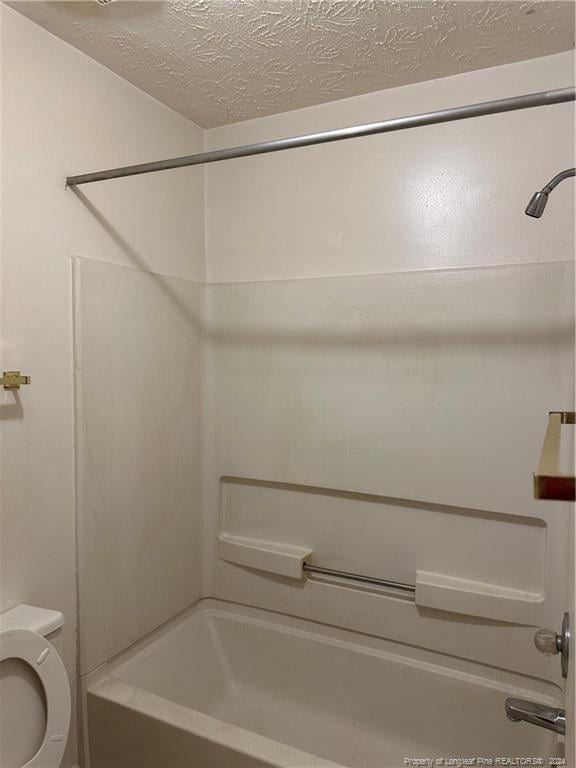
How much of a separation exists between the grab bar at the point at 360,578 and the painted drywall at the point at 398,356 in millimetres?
26

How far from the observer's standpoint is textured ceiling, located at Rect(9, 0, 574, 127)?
4.58 feet

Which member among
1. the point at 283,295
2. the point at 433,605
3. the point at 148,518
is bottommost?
the point at 433,605

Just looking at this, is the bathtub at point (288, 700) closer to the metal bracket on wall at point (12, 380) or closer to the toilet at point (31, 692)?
the toilet at point (31, 692)

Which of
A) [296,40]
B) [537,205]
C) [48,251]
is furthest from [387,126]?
[48,251]

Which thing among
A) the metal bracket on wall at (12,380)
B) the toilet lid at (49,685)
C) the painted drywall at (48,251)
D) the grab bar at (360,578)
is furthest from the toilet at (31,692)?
the grab bar at (360,578)

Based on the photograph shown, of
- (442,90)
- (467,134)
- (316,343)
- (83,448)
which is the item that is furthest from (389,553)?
(442,90)

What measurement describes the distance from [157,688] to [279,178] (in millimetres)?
1959

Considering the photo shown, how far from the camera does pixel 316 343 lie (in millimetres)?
2000

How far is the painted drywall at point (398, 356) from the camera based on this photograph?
1.68 meters

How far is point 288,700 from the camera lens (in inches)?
80.4

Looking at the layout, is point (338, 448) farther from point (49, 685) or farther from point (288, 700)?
point (49, 685)

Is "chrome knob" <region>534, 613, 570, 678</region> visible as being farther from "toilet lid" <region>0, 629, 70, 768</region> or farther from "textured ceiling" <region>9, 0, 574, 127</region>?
"textured ceiling" <region>9, 0, 574, 127</region>

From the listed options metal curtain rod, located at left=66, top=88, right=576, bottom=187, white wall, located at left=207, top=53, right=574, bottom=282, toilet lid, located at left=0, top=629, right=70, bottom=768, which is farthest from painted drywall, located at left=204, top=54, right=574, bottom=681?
toilet lid, located at left=0, top=629, right=70, bottom=768

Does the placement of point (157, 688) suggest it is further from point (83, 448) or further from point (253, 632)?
point (83, 448)
